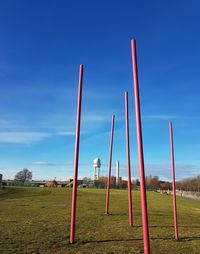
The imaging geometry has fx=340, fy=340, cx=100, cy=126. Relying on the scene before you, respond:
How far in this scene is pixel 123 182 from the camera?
5098 inches

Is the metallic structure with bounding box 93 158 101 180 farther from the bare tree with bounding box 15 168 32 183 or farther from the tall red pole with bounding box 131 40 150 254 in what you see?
the tall red pole with bounding box 131 40 150 254

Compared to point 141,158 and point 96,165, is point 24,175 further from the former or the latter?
point 141,158

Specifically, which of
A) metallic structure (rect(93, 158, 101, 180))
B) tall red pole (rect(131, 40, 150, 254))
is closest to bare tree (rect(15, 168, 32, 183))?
metallic structure (rect(93, 158, 101, 180))

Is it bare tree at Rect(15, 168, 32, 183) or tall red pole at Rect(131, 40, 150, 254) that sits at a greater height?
bare tree at Rect(15, 168, 32, 183)

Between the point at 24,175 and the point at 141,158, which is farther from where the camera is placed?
the point at 24,175

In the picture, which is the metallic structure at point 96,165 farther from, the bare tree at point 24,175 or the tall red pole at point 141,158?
the tall red pole at point 141,158

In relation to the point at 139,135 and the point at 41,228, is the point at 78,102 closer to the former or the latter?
the point at 139,135

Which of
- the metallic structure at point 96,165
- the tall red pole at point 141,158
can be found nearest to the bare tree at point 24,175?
the metallic structure at point 96,165

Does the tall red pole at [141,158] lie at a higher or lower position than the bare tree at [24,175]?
lower

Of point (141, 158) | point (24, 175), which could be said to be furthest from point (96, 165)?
point (141, 158)

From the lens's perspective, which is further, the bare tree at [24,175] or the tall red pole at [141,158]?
the bare tree at [24,175]

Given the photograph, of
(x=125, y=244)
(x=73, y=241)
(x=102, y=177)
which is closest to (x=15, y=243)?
(x=73, y=241)

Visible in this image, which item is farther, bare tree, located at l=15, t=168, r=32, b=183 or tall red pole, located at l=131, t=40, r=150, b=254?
bare tree, located at l=15, t=168, r=32, b=183

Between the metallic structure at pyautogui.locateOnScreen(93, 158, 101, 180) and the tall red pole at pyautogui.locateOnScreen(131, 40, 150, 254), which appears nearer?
the tall red pole at pyautogui.locateOnScreen(131, 40, 150, 254)
